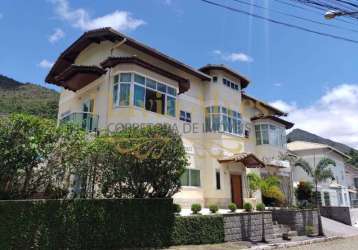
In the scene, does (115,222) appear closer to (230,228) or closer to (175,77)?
(230,228)

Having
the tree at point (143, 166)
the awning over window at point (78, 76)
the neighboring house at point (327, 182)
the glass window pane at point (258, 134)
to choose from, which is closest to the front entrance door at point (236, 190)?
the glass window pane at point (258, 134)

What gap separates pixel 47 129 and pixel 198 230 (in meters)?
7.38

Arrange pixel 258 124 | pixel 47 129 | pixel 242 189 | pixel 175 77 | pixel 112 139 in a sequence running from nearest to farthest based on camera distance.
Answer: pixel 47 129
pixel 112 139
pixel 175 77
pixel 242 189
pixel 258 124

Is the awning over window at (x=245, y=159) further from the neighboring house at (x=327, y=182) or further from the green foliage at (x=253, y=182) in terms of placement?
the neighboring house at (x=327, y=182)

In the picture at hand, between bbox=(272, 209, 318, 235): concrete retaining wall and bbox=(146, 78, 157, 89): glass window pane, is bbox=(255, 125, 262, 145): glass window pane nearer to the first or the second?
bbox=(272, 209, 318, 235): concrete retaining wall

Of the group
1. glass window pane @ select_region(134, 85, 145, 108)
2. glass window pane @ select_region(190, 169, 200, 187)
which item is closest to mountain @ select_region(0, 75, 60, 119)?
glass window pane @ select_region(190, 169, 200, 187)

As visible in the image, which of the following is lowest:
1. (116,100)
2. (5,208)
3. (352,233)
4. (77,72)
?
(352,233)

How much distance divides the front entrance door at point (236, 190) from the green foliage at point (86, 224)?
11.9m

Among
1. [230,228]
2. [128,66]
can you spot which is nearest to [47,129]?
[128,66]

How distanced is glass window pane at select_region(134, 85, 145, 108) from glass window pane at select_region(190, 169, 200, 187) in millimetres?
6521

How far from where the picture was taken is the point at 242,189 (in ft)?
81.4

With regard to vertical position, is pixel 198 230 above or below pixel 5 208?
below

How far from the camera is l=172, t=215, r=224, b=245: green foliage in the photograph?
43.3 feet

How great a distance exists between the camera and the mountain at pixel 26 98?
4423 cm
